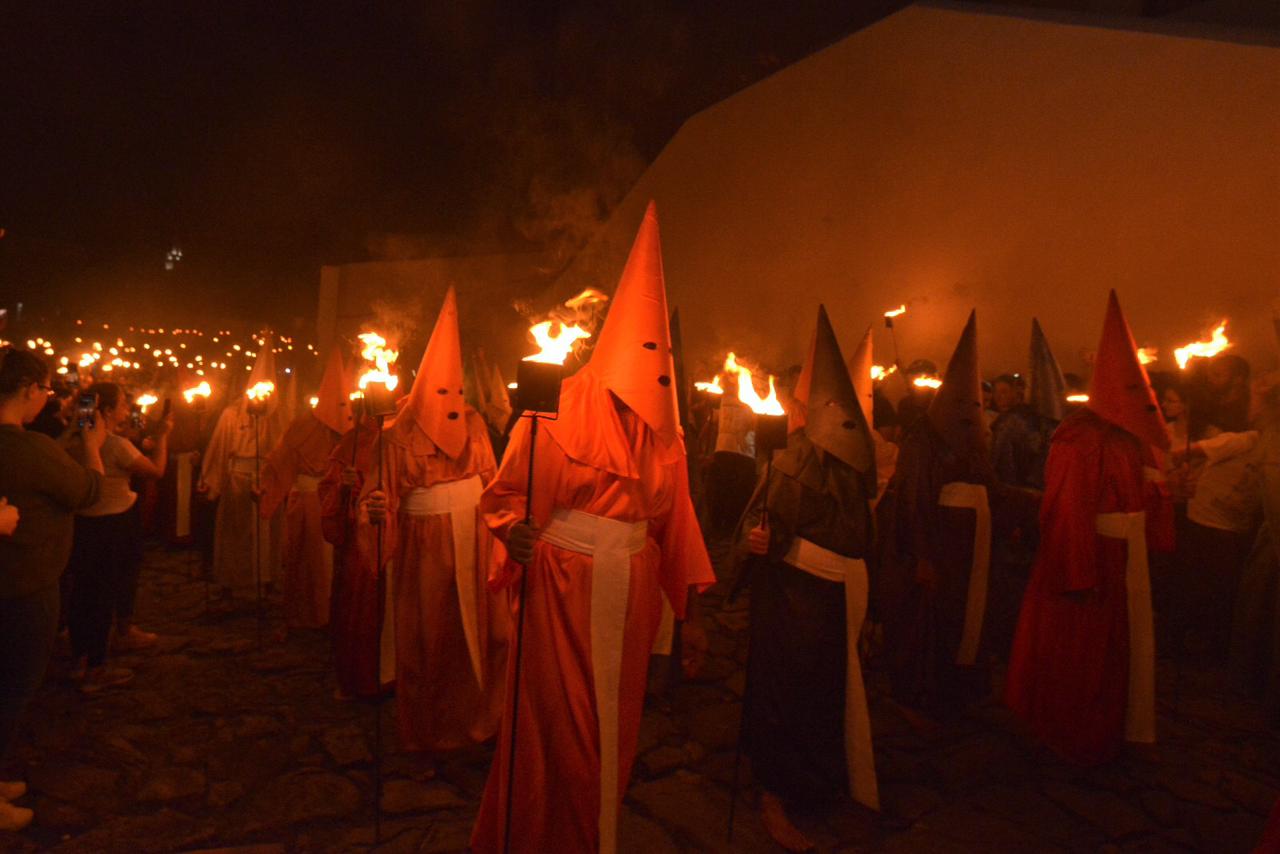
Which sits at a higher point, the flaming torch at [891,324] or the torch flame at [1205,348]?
the flaming torch at [891,324]

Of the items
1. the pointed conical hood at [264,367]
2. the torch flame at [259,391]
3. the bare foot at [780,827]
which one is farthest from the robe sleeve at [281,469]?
the bare foot at [780,827]

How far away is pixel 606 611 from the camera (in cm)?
290

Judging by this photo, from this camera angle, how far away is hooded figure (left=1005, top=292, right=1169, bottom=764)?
168 inches

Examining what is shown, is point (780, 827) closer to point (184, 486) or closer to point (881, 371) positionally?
point (881, 371)

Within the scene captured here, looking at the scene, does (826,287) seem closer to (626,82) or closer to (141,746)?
(626,82)

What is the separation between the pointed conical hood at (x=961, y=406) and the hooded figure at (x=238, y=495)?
6.94m

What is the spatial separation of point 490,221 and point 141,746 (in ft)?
39.4

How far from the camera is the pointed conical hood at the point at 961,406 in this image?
4.74m

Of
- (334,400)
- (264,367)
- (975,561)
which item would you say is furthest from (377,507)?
(975,561)

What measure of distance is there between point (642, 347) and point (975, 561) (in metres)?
3.67

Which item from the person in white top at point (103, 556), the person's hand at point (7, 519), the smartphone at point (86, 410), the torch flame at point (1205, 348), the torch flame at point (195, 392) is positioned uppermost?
the torch flame at point (1205, 348)

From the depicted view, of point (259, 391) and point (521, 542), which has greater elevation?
point (259, 391)

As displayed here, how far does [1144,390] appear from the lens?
430 cm

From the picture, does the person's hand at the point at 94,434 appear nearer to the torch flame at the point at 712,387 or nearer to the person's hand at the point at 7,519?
the person's hand at the point at 7,519
